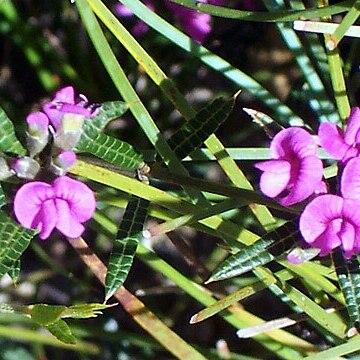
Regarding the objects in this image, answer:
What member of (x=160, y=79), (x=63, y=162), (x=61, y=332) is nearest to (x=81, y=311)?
(x=61, y=332)

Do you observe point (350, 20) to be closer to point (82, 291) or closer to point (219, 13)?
point (219, 13)

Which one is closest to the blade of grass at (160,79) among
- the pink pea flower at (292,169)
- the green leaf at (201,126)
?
the green leaf at (201,126)

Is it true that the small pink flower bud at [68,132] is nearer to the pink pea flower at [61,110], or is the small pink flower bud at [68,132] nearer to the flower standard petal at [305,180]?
the pink pea flower at [61,110]

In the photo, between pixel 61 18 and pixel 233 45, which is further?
pixel 61 18

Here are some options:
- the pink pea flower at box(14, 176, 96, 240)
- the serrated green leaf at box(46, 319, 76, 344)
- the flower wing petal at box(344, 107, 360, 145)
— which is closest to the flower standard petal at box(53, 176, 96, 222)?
the pink pea flower at box(14, 176, 96, 240)

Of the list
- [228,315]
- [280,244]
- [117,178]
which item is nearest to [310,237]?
[280,244]

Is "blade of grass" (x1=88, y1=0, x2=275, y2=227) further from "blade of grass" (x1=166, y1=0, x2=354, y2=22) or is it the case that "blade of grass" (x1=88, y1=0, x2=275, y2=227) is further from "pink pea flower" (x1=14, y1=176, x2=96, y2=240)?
"pink pea flower" (x1=14, y1=176, x2=96, y2=240)
